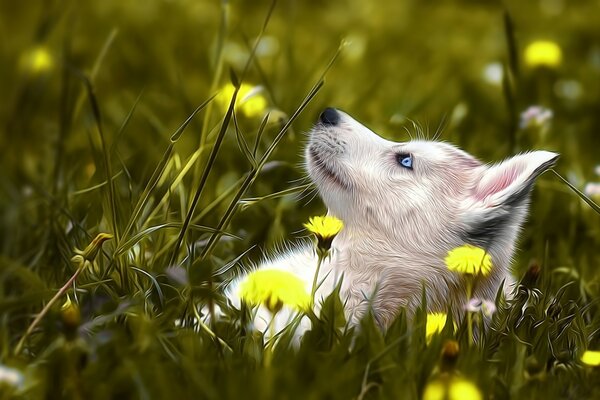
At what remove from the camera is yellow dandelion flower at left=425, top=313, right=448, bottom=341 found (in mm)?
2785

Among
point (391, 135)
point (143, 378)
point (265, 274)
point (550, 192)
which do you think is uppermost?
point (391, 135)

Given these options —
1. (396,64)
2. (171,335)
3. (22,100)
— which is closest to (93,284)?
(171,335)

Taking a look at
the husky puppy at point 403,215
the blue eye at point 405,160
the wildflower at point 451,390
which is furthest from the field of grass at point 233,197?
the blue eye at point 405,160

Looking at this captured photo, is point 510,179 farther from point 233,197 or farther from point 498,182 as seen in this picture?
point 233,197

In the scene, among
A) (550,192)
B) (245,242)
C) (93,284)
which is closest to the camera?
(93,284)

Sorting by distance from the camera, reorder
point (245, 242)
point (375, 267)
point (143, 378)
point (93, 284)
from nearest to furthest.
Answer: point (143, 378) < point (93, 284) < point (375, 267) < point (245, 242)

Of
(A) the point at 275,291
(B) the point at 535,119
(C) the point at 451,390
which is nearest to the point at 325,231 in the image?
(A) the point at 275,291

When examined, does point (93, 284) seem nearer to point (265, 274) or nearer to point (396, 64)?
point (265, 274)

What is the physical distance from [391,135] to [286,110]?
20.1 inches

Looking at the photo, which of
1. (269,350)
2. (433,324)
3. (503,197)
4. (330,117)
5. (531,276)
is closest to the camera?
(269,350)

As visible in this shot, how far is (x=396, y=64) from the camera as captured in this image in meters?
6.50

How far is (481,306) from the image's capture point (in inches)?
111

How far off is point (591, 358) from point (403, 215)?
82 centimetres

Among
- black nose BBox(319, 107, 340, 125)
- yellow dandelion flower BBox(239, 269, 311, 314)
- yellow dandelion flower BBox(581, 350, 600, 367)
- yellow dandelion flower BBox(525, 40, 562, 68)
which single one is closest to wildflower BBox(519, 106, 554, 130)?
yellow dandelion flower BBox(525, 40, 562, 68)
